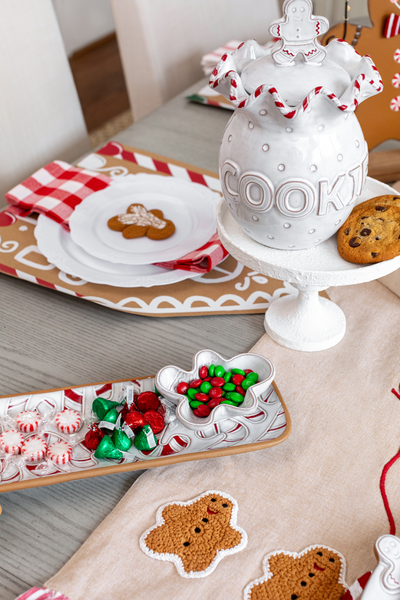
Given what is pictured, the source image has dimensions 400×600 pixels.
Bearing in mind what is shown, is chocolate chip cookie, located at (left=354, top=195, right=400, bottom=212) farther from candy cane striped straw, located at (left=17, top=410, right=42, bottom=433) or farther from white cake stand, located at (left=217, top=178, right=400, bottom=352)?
candy cane striped straw, located at (left=17, top=410, right=42, bottom=433)

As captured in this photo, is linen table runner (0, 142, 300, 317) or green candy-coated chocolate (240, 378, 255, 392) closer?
green candy-coated chocolate (240, 378, 255, 392)

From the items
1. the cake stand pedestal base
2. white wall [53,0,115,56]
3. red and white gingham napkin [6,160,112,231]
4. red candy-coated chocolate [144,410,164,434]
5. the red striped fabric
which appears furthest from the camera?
white wall [53,0,115,56]

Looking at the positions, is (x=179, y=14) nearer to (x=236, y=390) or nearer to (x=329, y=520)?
(x=236, y=390)

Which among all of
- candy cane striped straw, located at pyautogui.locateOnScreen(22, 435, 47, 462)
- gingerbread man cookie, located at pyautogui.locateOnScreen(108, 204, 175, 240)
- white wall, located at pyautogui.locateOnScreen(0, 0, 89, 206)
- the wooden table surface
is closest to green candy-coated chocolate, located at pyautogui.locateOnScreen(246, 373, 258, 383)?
the wooden table surface

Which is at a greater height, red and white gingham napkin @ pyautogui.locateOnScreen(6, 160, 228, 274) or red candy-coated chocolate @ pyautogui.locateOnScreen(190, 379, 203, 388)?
red and white gingham napkin @ pyautogui.locateOnScreen(6, 160, 228, 274)

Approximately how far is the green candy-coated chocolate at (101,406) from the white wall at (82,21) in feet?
11.4

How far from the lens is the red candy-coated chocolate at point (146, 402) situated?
22.0 inches

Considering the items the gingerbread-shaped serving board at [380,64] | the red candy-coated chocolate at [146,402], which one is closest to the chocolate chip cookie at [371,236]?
the red candy-coated chocolate at [146,402]

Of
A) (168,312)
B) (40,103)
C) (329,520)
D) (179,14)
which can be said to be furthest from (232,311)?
(179,14)

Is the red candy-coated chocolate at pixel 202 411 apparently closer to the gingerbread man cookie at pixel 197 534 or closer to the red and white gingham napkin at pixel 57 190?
the gingerbread man cookie at pixel 197 534

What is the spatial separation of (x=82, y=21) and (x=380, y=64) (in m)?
3.38

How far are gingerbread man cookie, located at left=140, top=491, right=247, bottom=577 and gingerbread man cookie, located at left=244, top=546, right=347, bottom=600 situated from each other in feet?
0.11

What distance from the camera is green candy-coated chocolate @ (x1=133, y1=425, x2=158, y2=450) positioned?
0.52 metres

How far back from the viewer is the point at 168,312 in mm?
728
